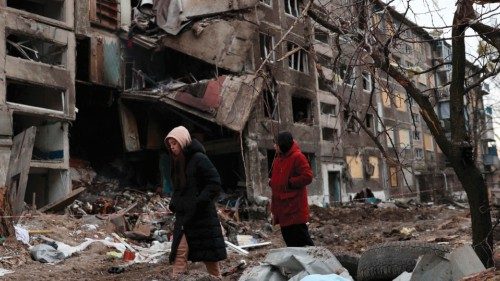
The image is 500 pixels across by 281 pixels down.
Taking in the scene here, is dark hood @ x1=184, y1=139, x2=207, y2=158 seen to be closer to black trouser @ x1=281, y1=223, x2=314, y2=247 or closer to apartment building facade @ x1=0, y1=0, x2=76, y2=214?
black trouser @ x1=281, y1=223, x2=314, y2=247

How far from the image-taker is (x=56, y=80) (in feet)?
57.4

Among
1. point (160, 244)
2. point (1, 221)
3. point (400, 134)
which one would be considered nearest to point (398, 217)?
point (160, 244)

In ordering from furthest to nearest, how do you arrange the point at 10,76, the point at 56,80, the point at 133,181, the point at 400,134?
the point at 400,134 < the point at 133,181 < the point at 56,80 < the point at 10,76

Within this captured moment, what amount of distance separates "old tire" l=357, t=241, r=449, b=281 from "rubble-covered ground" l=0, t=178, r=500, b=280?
1.27 m

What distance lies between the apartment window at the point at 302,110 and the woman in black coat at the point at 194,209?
2092cm

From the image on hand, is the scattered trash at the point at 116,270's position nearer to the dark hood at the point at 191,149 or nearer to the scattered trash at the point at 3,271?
the scattered trash at the point at 3,271

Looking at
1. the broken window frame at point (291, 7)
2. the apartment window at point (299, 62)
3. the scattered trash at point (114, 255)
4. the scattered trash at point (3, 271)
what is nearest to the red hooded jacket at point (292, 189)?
the scattered trash at point (3, 271)

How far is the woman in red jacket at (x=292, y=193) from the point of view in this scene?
5.34 m

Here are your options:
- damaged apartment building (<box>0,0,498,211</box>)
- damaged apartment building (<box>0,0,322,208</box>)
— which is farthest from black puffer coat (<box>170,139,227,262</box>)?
damaged apartment building (<box>0,0,322,208</box>)

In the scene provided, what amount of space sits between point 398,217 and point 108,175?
468 inches

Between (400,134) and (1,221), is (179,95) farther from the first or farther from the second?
(400,134)

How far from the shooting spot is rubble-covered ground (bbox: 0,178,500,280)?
7.15m

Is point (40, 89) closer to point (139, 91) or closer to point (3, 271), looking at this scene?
point (139, 91)

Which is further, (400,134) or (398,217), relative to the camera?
(400,134)
